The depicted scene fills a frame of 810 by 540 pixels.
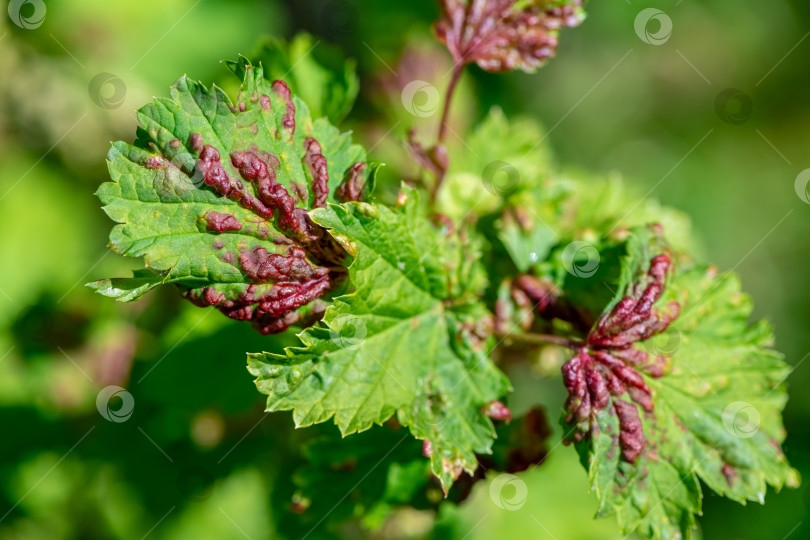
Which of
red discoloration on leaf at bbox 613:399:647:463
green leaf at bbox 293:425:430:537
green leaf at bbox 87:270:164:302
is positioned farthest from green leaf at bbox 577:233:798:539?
green leaf at bbox 87:270:164:302

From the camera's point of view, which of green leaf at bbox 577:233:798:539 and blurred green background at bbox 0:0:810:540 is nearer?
green leaf at bbox 577:233:798:539

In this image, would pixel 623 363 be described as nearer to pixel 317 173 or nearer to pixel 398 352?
pixel 398 352

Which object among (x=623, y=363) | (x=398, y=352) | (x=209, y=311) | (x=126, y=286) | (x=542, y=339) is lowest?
(x=209, y=311)

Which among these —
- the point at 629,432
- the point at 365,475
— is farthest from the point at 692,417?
the point at 365,475

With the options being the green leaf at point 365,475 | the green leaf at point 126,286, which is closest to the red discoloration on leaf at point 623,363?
the green leaf at point 365,475

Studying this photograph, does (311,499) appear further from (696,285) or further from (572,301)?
(696,285)

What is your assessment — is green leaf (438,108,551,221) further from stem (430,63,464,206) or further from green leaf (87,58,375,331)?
green leaf (87,58,375,331)

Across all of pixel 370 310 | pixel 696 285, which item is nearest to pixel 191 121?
pixel 370 310
